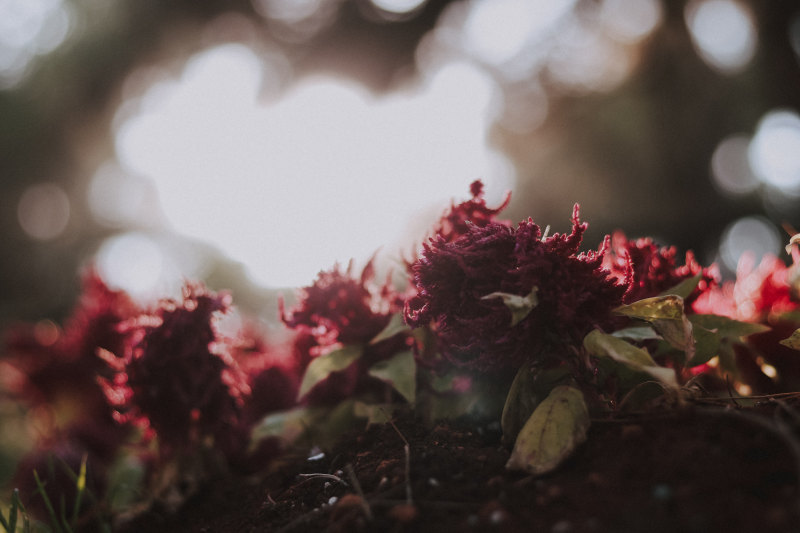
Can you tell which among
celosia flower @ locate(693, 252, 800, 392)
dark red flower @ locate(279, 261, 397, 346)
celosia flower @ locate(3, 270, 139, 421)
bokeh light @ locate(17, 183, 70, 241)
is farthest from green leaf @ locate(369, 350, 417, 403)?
bokeh light @ locate(17, 183, 70, 241)

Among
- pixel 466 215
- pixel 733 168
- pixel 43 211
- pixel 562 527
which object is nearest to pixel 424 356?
pixel 466 215

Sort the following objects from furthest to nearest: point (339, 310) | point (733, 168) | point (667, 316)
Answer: point (733, 168), point (339, 310), point (667, 316)

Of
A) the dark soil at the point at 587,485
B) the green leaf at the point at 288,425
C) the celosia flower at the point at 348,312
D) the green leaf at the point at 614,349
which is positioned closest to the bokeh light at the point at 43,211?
the green leaf at the point at 288,425

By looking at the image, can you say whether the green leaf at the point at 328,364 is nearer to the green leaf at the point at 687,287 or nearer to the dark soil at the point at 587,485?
the dark soil at the point at 587,485

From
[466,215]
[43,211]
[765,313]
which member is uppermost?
[43,211]

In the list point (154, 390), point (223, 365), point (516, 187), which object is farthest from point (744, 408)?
point (516, 187)

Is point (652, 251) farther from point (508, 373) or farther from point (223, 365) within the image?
point (223, 365)

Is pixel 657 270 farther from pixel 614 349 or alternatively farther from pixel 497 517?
pixel 497 517
